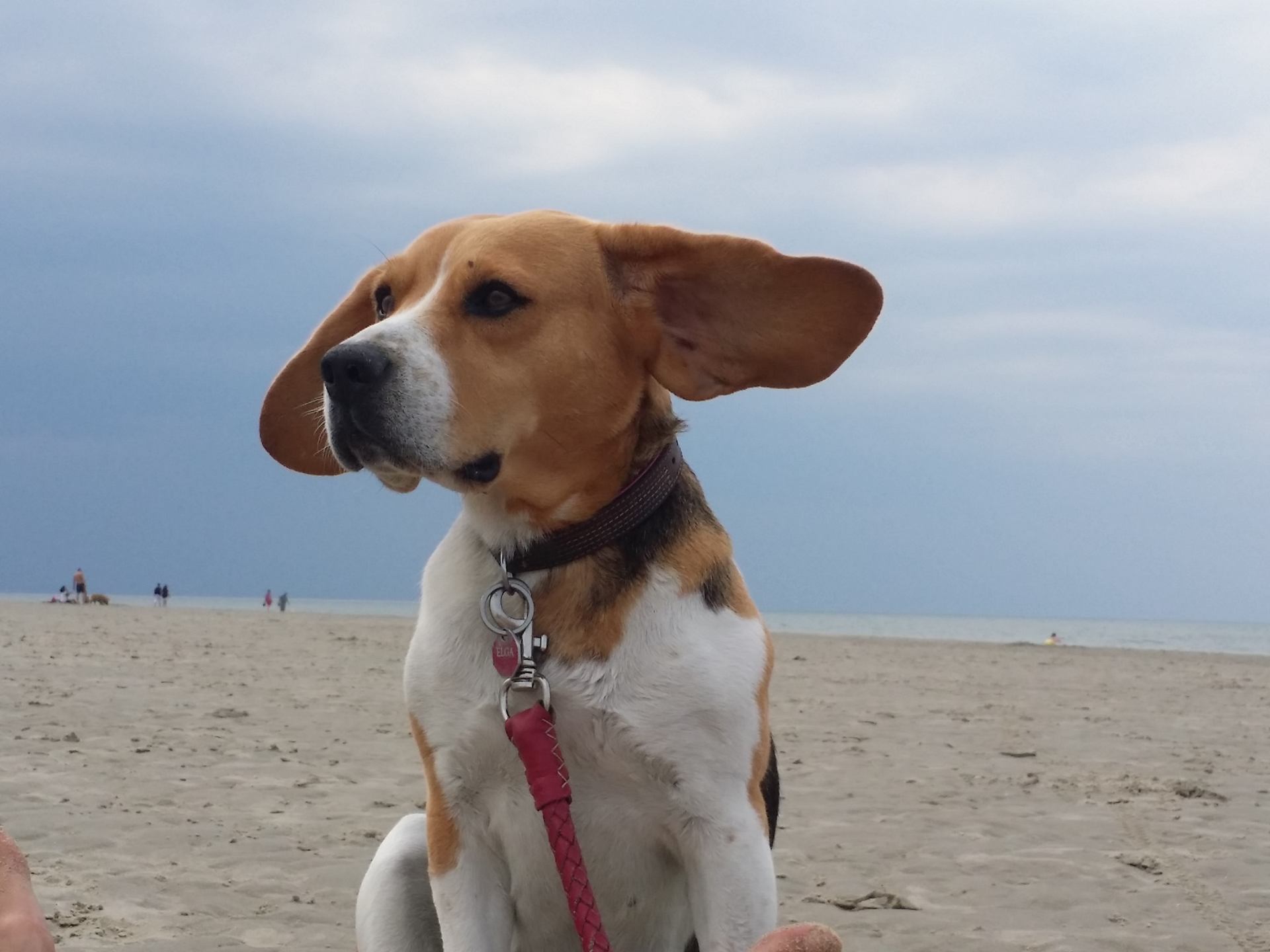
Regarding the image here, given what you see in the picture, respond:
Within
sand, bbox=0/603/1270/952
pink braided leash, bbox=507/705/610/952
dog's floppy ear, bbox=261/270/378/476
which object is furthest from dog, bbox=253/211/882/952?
sand, bbox=0/603/1270/952

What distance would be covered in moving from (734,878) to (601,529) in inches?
33.6

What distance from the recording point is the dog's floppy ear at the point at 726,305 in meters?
2.97

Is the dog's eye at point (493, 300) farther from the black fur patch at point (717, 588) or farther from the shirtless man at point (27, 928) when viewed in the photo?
the shirtless man at point (27, 928)

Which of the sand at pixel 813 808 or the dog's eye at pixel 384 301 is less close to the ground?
the dog's eye at pixel 384 301

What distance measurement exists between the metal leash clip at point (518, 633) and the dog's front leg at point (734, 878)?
476 millimetres

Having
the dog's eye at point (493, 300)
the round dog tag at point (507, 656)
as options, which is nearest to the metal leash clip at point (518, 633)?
the round dog tag at point (507, 656)

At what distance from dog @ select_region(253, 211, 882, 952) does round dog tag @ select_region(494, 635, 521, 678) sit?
5 centimetres

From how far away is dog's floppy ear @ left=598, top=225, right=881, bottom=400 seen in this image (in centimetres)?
297

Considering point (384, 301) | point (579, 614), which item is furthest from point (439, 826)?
point (384, 301)

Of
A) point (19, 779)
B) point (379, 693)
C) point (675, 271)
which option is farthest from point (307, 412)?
point (379, 693)

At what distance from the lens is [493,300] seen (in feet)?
9.34

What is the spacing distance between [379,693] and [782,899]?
8294 millimetres

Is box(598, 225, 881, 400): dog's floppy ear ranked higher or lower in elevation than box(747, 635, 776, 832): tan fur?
higher

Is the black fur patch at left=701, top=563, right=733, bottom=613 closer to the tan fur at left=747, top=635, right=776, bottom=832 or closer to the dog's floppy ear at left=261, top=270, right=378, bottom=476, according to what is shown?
the tan fur at left=747, top=635, right=776, bottom=832
